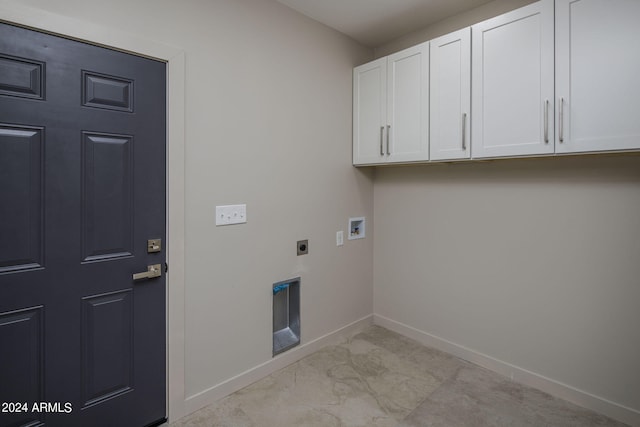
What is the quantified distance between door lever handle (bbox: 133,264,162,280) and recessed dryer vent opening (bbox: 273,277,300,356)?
3.08ft

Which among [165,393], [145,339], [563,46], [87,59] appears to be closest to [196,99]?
[87,59]

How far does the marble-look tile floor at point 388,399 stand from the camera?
1916 millimetres

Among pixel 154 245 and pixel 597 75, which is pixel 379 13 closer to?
pixel 597 75

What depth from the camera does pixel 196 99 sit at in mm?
1947

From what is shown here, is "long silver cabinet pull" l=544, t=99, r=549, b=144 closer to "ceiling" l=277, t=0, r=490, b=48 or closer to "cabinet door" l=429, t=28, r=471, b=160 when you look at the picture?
"cabinet door" l=429, t=28, r=471, b=160

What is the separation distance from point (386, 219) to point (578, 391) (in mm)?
1850

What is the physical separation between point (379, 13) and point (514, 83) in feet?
3.87

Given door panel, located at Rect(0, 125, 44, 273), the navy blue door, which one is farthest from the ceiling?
door panel, located at Rect(0, 125, 44, 273)

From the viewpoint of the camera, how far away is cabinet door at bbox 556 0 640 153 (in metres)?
1.63

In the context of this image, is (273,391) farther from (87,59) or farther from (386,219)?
(87,59)

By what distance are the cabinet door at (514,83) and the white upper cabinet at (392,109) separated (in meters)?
0.39

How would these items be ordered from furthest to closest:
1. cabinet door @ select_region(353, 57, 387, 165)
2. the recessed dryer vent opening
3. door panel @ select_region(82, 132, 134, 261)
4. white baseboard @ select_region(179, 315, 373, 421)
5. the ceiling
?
cabinet door @ select_region(353, 57, 387, 165)
the recessed dryer vent opening
the ceiling
white baseboard @ select_region(179, 315, 373, 421)
door panel @ select_region(82, 132, 134, 261)

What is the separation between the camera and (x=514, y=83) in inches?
78.7

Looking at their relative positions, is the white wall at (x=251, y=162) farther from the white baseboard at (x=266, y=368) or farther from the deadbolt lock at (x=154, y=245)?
the deadbolt lock at (x=154, y=245)
